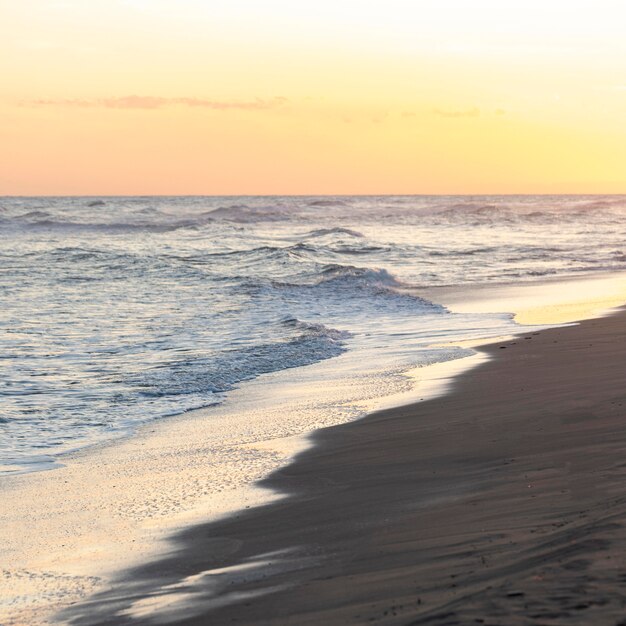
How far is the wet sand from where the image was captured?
3.42 metres

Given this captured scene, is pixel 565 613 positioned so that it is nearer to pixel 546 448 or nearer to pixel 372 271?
pixel 546 448

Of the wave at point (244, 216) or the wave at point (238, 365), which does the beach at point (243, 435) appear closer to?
the wave at point (238, 365)

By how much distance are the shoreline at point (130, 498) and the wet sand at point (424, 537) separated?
0.18 metres

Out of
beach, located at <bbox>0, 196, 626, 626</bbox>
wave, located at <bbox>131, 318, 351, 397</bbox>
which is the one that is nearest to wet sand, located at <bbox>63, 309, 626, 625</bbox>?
beach, located at <bbox>0, 196, 626, 626</bbox>

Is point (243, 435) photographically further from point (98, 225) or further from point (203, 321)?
point (98, 225)

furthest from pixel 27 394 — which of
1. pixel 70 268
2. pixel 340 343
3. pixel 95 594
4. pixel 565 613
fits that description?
pixel 70 268

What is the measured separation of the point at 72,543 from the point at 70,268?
2364 centimetres

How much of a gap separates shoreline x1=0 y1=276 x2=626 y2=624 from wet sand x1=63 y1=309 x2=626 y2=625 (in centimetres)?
18

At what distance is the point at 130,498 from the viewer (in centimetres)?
574

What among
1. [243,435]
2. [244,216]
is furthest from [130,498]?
[244,216]

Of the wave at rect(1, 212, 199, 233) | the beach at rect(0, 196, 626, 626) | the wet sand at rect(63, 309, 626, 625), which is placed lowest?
the beach at rect(0, 196, 626, 626)

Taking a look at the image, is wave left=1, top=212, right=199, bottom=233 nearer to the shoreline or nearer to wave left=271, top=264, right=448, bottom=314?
wave left=271, top=264, right=448, bottom=314

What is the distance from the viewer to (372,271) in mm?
24797

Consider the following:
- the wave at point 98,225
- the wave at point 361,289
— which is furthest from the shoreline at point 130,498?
the wave at point 98,225
